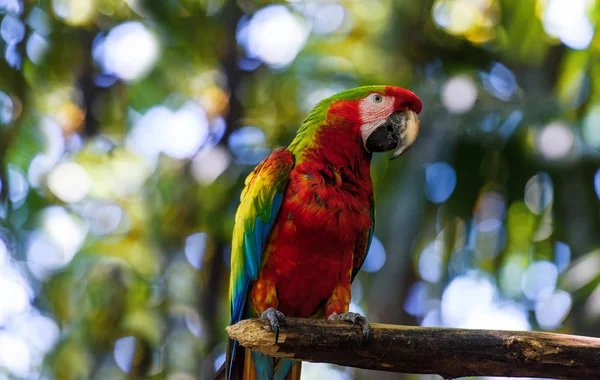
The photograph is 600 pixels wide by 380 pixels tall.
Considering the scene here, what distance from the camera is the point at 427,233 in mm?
5035

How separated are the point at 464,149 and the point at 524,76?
979 mm

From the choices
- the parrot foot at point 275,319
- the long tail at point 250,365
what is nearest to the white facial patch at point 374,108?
the parrot foot at point 275,319

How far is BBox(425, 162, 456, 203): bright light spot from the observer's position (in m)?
4.79

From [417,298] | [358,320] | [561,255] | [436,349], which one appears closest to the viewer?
[436,349]

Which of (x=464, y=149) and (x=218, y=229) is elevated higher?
(x=464, y=149)

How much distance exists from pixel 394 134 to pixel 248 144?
126 inches

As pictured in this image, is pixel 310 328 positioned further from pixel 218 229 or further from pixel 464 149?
pixel 218 229

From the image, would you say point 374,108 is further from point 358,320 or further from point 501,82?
point 501,82

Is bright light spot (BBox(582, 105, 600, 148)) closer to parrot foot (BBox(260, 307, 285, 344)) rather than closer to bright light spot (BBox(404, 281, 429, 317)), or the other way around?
bright light spot (BBox(404, 281, 429, 317))

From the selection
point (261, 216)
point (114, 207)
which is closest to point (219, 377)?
point (261, 216)

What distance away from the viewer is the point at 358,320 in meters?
2.28

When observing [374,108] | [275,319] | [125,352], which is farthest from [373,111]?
[125,352]

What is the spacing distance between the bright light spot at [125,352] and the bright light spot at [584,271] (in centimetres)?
397

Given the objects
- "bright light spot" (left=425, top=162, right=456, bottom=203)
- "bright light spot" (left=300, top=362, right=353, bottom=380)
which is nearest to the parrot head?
"bright light spot" (left=425, top=162, right=456, bottom=203)
